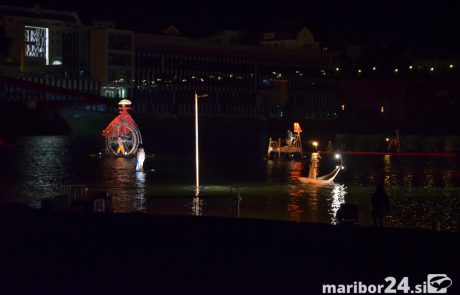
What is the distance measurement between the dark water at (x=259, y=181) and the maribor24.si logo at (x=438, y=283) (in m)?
9.35

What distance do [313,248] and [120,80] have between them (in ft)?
352

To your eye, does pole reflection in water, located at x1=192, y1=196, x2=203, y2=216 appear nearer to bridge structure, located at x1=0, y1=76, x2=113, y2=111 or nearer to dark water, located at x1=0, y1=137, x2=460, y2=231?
dark water, located at x1=0, y1=137, x2=460, y2=231

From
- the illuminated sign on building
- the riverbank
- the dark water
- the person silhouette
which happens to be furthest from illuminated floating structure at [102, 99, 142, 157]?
the illuminated sign on building

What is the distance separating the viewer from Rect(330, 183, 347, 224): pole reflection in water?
2706cm

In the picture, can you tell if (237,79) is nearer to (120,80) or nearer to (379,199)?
(120,80)

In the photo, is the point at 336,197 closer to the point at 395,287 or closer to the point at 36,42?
the point at 395,287

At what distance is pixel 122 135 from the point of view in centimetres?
5650

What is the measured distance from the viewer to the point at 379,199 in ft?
68.5

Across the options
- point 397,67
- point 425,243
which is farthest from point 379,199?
point 397,67

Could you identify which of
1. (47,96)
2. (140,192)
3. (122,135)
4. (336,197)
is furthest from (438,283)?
(47,96)

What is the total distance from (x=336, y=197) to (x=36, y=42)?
95433 mm

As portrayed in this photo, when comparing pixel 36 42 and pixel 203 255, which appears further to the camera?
pixel 36 42

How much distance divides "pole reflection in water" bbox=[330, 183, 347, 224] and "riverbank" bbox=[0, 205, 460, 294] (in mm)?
7549

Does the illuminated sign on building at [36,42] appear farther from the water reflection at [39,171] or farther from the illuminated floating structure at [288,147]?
the illuminated floating structure at [288,147]
